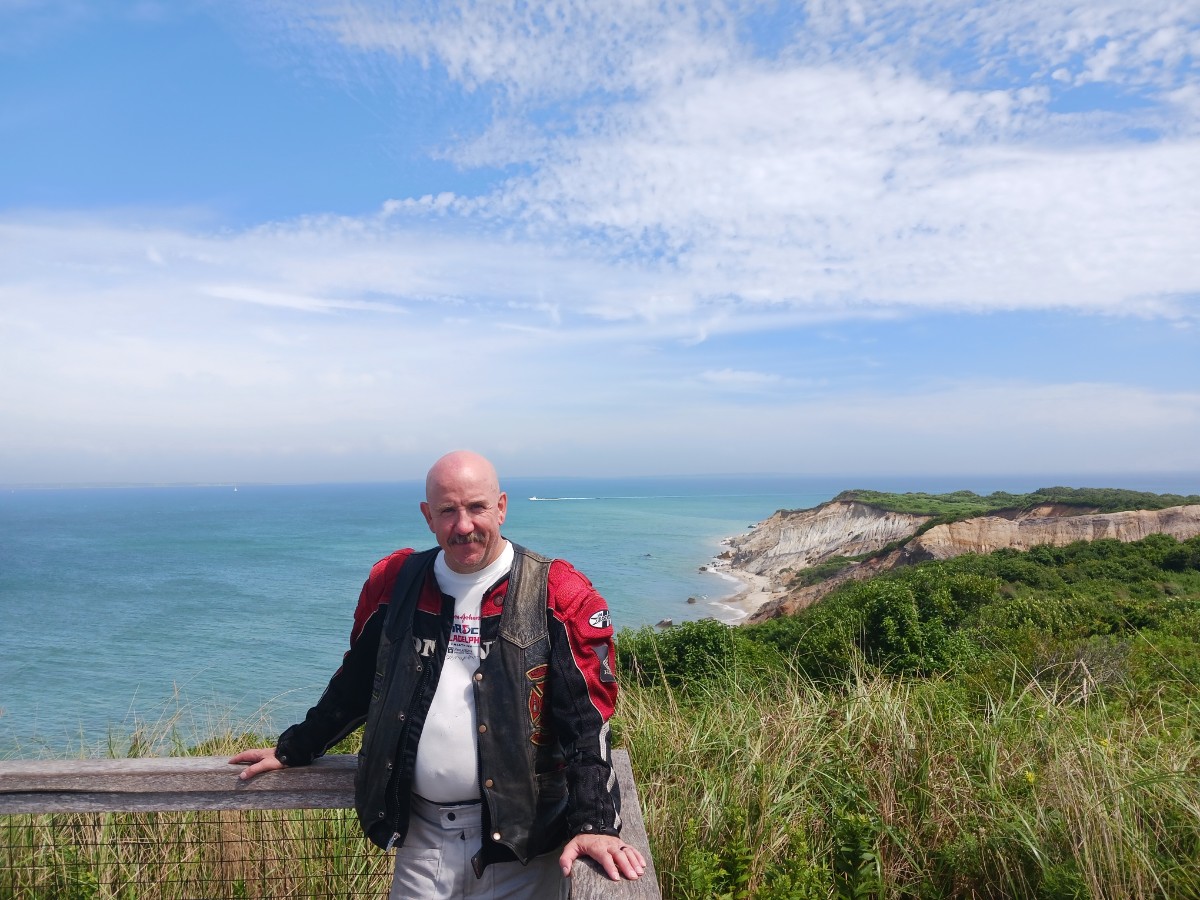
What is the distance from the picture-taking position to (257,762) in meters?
2.61

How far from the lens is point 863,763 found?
3.75 meters

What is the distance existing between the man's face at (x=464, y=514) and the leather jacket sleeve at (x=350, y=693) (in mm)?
250

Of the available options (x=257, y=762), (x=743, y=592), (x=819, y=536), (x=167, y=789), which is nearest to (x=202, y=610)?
(x=743, y=592)

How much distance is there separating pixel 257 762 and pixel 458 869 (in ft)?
2.46

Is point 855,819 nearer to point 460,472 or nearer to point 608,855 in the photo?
point 608,855

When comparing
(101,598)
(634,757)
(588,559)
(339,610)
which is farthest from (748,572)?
(634,757)

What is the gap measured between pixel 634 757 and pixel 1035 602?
10.6 metres

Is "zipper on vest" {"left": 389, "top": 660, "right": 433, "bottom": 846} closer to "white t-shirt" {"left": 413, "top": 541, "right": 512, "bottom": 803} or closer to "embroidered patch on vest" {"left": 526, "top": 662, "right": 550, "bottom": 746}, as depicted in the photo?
"white t-shirt" {"left": 413, "top": 541, "right": 512, "bottom": 803}

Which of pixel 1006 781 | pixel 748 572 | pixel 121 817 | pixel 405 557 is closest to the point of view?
pixel 405 557

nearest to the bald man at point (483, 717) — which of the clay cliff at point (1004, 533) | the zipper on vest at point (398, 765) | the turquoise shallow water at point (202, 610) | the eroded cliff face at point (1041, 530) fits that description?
the zipper on vest at point (398, 765)

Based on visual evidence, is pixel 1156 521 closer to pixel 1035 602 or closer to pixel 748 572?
pixel 1035 602

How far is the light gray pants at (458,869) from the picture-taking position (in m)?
2.47

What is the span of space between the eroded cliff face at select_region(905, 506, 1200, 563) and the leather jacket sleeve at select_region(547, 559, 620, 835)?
28.3m

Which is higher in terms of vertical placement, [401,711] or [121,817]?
[401,711]
